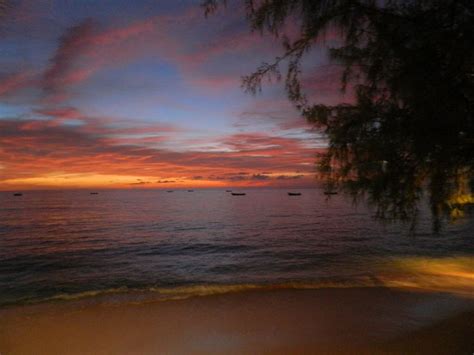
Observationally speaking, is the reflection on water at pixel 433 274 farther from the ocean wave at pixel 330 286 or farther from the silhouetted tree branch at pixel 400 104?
the silhouetted tree branch at pixel 400 104

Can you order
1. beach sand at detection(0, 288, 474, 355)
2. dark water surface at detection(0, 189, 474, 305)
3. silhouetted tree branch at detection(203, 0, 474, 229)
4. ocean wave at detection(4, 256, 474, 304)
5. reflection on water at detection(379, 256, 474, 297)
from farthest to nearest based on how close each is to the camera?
dark water surface at detection(0, 189, 474, 305) → reflection on water at detection(379, 256, 474, 297) → ocean wave at detection(4, 256, 474, 304) → beach sand at detection(0, 288, 474, 355) → silhouetted tree branch at detection(203, 0, 474, 229)

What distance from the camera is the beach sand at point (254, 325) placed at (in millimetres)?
7488

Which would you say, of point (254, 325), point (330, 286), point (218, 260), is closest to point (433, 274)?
point (330, 286)

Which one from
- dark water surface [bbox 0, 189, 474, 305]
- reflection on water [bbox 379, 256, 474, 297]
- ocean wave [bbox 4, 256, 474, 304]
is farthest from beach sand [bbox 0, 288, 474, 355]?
dark water surface [bbox 0, 189, 474, 305]

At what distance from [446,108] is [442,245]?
1009 inches

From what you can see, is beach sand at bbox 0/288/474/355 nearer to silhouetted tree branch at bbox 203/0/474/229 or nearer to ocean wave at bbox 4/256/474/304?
ocean wave at bbox 4/256/474/304

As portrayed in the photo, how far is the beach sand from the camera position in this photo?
24.6ft

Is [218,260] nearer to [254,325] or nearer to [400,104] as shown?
[254,325]

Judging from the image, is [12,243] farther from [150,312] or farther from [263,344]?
[263,344]

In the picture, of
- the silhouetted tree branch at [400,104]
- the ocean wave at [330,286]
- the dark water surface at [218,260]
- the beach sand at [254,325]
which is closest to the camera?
the silhouetted tree branch at [400,104]

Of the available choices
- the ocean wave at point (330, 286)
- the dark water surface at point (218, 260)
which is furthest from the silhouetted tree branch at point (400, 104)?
the ocean wave at point (330, 286)

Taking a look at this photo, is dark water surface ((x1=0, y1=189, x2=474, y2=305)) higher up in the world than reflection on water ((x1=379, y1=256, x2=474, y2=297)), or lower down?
lower down

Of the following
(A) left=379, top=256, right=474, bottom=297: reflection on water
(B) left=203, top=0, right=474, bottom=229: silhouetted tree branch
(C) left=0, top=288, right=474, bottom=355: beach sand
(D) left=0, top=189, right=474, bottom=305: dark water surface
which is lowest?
(D) left=0, top=189, right=474, bottom=305: dark water surface

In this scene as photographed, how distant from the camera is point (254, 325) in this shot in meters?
8.93
